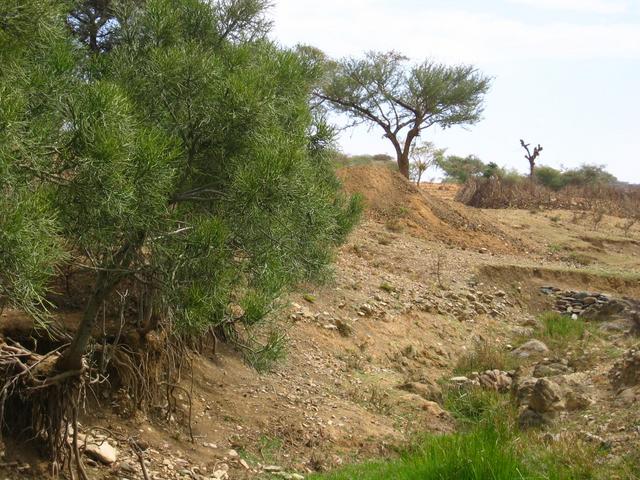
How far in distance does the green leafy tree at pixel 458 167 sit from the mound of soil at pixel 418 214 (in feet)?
71.6

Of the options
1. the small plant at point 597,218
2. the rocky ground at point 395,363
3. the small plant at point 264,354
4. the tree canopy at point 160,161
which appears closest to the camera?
the tree canopy at point 160,161

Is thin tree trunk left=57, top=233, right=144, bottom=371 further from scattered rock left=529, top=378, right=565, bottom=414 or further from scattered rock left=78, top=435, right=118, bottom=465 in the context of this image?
scattered rock left=529, top=378, right=565, bottom=414

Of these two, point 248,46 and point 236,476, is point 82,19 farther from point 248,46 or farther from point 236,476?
point 236,476

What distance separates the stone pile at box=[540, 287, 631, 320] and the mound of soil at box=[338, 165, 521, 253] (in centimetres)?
311

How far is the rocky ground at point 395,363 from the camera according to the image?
667 centimetres

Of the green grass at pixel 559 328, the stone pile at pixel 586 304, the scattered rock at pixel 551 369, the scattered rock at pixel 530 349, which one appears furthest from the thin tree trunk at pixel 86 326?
the stone pile at pixel 586 304

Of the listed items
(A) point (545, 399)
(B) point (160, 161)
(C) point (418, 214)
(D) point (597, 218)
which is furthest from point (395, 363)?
(D) point (597, 218)

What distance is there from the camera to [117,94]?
4.46 m

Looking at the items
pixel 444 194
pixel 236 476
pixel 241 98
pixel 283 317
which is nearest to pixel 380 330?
pixel 283 317

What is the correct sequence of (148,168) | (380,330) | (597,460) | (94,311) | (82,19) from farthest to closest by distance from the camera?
(380,330) < (82,19) < (597,460) < (94,311) < (148,168)

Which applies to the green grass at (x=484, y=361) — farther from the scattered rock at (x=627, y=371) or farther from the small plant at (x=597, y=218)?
the small plant at (x=597, y=218)

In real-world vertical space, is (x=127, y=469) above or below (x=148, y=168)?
below

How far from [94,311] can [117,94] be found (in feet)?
5.40

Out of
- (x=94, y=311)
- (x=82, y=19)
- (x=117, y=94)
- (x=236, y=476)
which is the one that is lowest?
(x=236, y=476)
